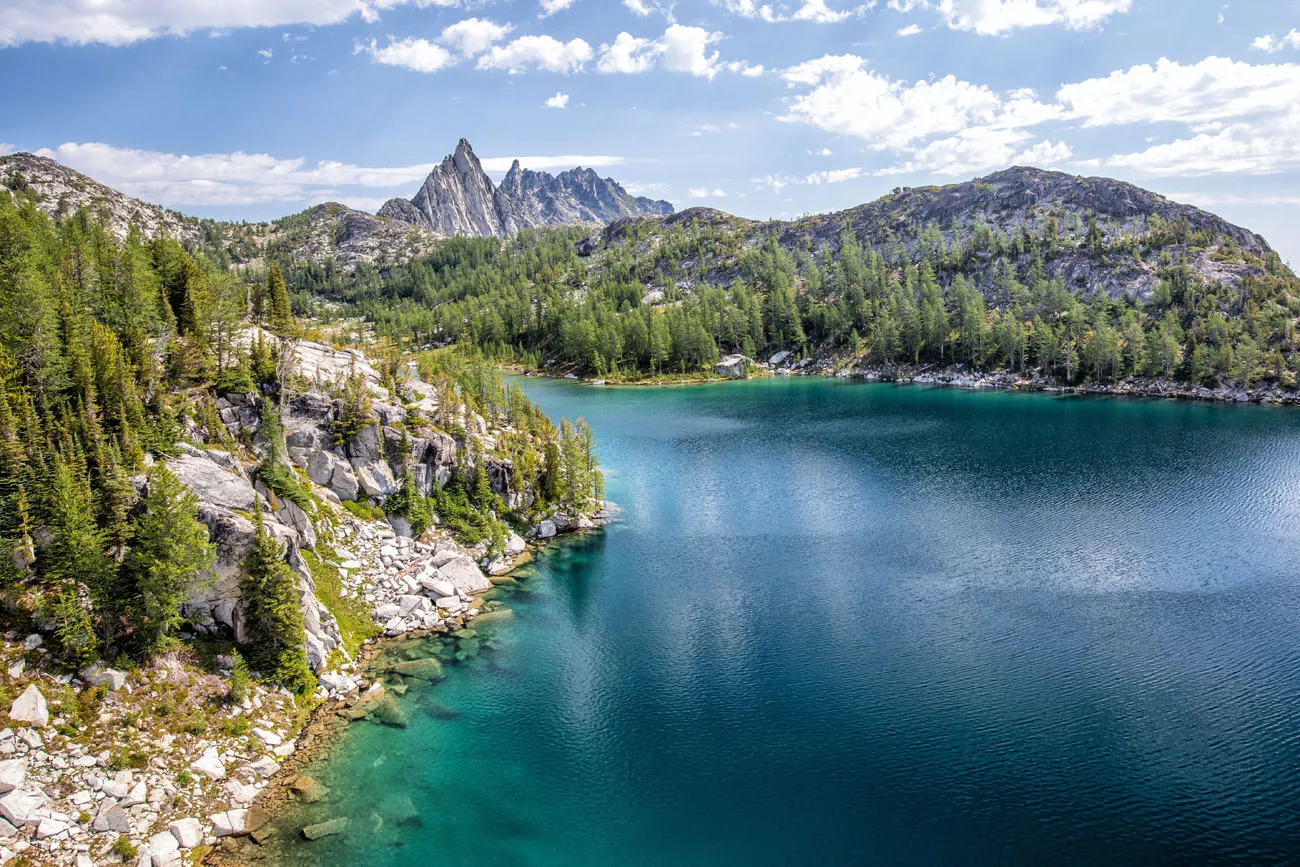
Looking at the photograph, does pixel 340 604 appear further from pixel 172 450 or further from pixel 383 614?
pixel 172 450

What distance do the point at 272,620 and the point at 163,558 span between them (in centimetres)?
668

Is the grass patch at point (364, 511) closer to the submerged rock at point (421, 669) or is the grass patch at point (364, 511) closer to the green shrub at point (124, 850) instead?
the submerged rock at point (421, 669)

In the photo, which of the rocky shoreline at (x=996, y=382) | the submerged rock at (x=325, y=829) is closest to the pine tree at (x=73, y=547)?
the submerged rock at (x=325, y=829)

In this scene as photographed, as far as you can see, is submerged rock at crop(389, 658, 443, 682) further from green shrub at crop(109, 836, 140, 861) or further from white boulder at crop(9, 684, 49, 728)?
white boulder at crop(9, 684, 49, 728)

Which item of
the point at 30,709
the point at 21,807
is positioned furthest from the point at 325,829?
the point at 30,709

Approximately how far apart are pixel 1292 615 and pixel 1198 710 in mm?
18068

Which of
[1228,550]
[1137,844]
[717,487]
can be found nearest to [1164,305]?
[1228,550]

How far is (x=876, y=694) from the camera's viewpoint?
134ft

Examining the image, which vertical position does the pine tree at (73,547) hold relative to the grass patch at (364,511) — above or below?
above

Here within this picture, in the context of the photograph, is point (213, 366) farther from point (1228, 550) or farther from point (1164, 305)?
point (1164, 305)

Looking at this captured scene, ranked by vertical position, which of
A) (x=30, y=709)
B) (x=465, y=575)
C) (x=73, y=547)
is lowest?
(x=465, y=575)

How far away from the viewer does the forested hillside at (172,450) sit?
1451 inches

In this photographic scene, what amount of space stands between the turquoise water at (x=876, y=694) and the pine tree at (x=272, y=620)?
583cm

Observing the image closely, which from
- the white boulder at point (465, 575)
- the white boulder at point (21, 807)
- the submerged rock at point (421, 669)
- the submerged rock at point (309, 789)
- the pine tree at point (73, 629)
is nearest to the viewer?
the white boulder at point (21, 807)
